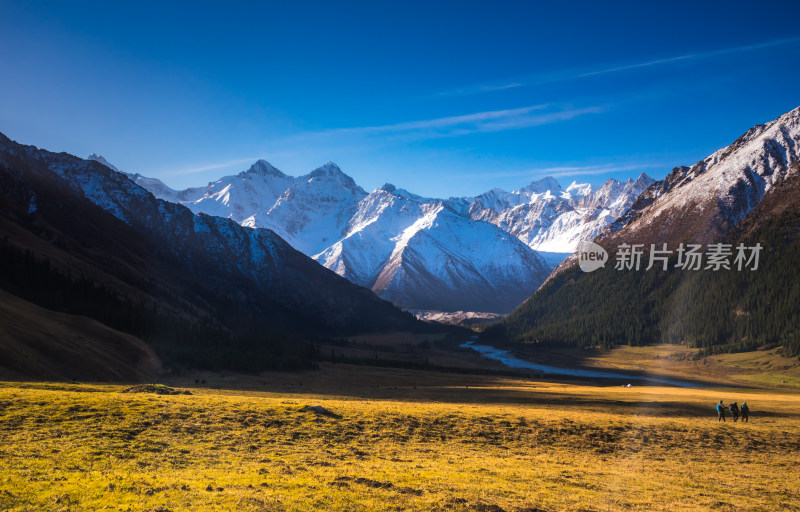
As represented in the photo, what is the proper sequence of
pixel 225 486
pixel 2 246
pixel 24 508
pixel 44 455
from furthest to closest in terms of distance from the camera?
pixel 2 246, pixel 44 455, pixel 225 486, pixel 24 508

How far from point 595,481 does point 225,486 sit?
74.4 ft

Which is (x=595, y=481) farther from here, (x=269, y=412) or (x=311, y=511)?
(x=269, y=412)

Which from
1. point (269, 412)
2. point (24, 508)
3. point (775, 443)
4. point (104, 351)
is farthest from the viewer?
point (104, 351)

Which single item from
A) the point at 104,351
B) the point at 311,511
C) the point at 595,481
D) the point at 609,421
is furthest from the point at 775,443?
the point at 104,351

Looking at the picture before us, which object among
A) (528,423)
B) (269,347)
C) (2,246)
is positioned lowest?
(269,347)

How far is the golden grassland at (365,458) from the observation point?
2177cm

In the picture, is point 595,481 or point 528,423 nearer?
point 595,481

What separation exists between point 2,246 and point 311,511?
15962cm

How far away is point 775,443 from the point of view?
4388cm

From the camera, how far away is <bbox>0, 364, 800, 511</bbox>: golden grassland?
71.4 feet

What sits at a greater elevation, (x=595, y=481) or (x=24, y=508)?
(x=24, y=508)

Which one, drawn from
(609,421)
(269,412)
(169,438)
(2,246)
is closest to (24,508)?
(169,438)

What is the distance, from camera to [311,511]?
20.2 metres

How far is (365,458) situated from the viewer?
104 ft
